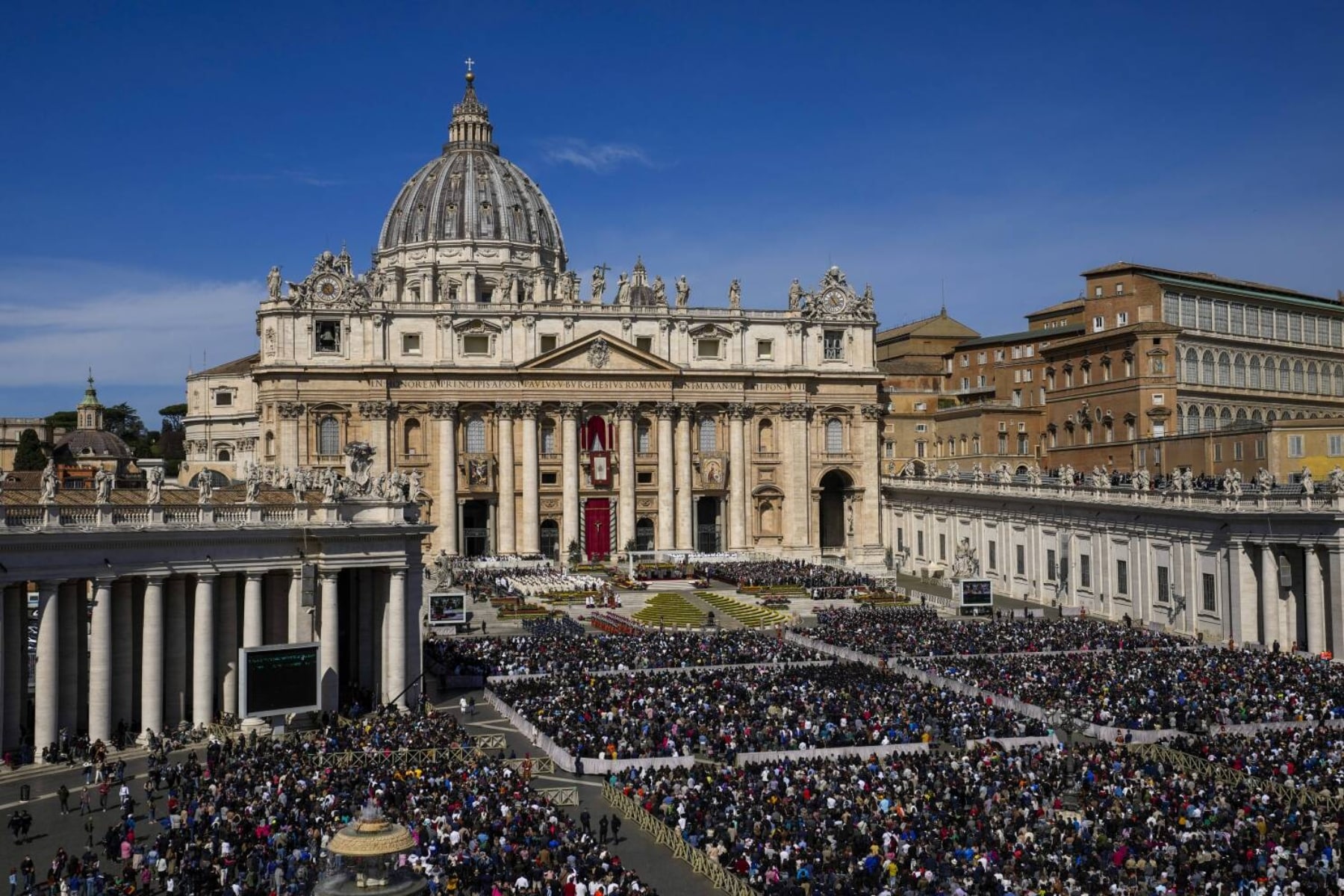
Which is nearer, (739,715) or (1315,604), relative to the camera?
(739,715)

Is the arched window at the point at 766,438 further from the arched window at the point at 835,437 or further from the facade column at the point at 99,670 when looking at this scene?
the facade column at the point at 99,670

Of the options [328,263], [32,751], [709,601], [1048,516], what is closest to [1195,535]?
[1048,516]

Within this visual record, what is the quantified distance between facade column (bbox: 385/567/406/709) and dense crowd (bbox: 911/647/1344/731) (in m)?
17.7

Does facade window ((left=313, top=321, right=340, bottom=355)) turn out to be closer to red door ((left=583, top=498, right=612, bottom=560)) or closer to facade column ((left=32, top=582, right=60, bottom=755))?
red door ((left=583, top=498, right=612, bottom=560))

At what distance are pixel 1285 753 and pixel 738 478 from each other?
2563 inches

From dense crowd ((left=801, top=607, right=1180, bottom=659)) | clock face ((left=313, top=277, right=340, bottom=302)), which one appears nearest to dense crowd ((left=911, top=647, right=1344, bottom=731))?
dense crowd ((left=801, top=607, right=1180, bottom=659))

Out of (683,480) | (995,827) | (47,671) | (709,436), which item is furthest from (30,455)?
(995,827)

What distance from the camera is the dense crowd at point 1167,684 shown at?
3922 cm

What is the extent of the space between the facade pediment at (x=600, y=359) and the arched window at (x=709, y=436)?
201 inches

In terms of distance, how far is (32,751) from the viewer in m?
37.2

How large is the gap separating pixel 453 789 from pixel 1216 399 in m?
71.3

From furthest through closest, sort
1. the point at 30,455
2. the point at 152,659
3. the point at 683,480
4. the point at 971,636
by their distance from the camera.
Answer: the point at 30,455, the point at 683,480, the point at 971,636, the point at 152,659

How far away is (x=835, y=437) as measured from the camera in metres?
100

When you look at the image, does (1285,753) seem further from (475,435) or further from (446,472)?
(475,435)
